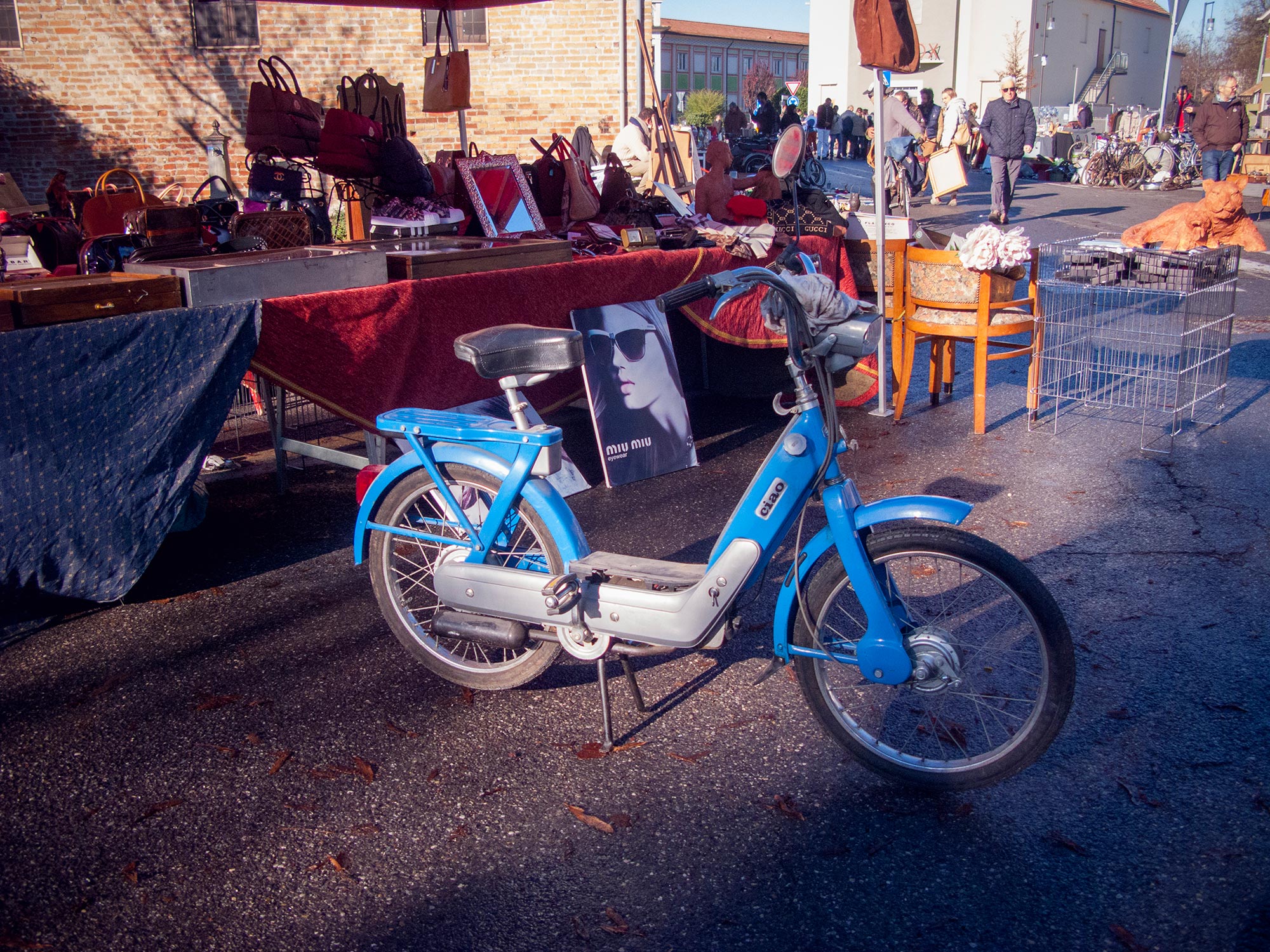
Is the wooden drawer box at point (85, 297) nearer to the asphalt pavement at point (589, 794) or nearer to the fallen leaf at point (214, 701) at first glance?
the asphalt pavement at point (589, 794)

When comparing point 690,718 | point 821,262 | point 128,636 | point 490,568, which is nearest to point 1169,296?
point 821,262

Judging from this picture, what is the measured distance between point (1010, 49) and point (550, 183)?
168 feet

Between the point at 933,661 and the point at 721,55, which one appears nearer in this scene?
the point at 933,661

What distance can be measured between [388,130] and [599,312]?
7.12ft

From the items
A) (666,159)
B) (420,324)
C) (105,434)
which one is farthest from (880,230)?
(666,159)

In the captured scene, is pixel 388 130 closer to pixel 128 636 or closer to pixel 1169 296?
pixel 128 636

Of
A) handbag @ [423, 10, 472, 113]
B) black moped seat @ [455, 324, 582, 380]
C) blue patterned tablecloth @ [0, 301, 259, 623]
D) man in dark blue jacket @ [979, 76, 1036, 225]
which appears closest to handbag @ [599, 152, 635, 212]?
handbag @ [423, 10, 472, 113]

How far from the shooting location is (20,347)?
349 centimetres

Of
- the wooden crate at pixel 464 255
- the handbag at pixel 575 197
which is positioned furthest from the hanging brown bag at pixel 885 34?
the wooden crate at pixel 464 255

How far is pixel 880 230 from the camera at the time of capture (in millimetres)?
6012

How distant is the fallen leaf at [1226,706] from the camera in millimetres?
2973

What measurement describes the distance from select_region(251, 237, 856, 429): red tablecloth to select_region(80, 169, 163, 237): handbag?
270cm

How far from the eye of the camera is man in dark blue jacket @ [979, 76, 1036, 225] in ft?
46.8

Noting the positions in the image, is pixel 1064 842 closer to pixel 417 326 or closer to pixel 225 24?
pixel 417 326
